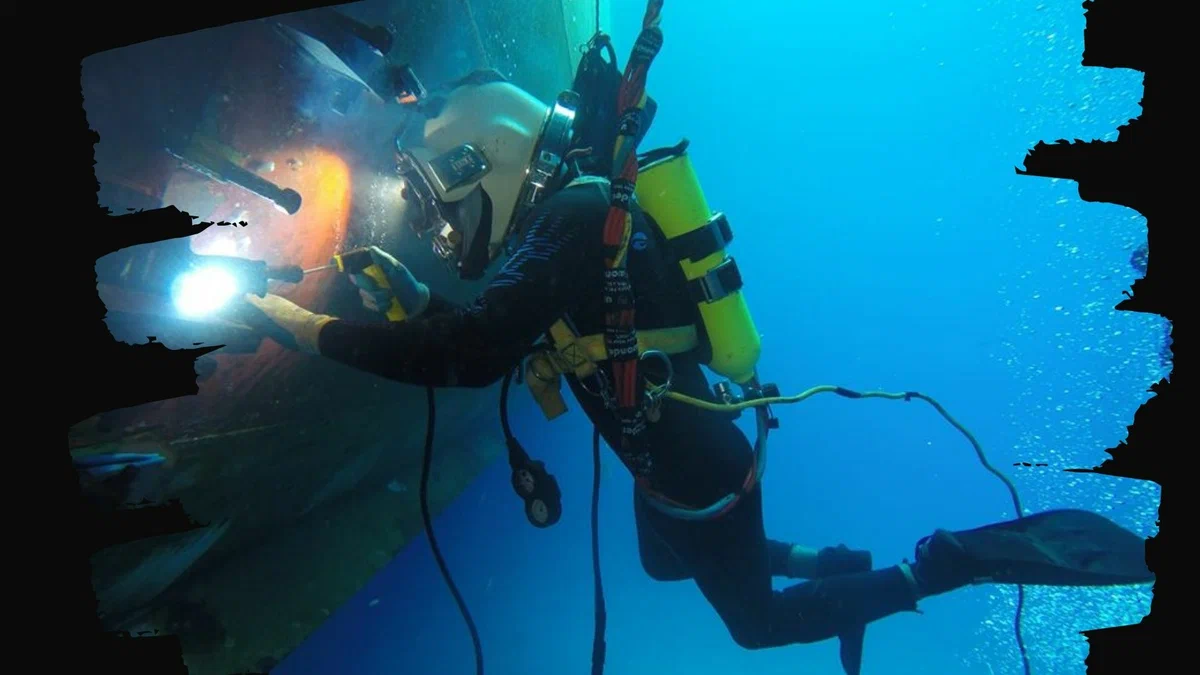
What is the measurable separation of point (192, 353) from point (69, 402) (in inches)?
5.5

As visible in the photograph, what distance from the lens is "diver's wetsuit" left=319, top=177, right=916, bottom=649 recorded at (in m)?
2.00

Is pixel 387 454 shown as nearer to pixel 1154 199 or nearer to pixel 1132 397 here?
pixel 1154 199

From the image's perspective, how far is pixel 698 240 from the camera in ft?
9.02

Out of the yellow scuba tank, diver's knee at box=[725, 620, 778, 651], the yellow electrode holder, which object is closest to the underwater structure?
the yellow electrode holder

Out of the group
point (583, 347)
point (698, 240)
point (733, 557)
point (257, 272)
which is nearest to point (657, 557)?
point (733, 557)

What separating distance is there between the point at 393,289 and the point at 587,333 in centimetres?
87

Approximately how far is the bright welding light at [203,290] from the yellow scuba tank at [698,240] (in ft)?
5.83

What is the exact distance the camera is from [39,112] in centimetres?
70

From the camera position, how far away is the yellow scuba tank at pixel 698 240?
275 centimetres

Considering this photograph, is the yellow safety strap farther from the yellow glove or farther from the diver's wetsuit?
the yellow glove

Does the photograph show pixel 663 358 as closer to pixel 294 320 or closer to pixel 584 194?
pixel 584 194

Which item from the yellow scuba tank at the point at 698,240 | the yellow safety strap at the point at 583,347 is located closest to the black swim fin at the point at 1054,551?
the yellow scuba tank at the point at 698,240

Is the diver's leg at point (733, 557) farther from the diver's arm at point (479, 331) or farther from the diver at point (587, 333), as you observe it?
the diver's arm at point (479, 331)

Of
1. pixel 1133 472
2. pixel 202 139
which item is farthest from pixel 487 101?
pixel 1133 472
